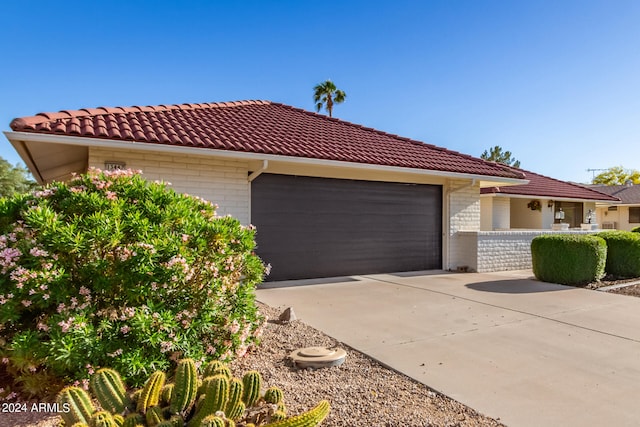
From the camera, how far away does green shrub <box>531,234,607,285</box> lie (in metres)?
9.21

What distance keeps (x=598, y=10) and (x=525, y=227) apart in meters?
14.4

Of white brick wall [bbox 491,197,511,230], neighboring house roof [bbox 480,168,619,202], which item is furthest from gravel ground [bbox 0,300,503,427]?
white brick wall [bbox 491,197,511,230]

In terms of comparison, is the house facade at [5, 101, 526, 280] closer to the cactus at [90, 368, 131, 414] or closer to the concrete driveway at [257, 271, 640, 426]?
the concrete driveway at [257, 271, 640, 426]

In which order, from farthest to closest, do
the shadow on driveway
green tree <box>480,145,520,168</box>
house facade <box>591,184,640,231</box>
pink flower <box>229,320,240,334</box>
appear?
green tree <box>480,145,520,168</box>
house facade <box>591,184,640,231</box>
the shadow on driveway
pink flower <box>229,320,240,334</box>

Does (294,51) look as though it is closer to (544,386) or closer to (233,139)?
(233,139)

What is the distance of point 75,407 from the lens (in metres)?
2.18

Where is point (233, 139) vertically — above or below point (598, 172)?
below

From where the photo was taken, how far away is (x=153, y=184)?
381 cm

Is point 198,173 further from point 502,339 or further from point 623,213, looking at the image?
point 623,213

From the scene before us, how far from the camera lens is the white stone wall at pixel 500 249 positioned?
445 inches

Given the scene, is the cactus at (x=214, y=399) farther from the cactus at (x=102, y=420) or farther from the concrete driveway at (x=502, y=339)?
the concrete driveway at (x=502, y=339)

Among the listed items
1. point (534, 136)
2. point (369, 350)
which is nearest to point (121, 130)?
point (369, 350)

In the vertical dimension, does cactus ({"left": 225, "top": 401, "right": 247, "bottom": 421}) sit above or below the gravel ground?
above

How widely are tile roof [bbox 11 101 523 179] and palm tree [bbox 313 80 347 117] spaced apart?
72.5 feet
